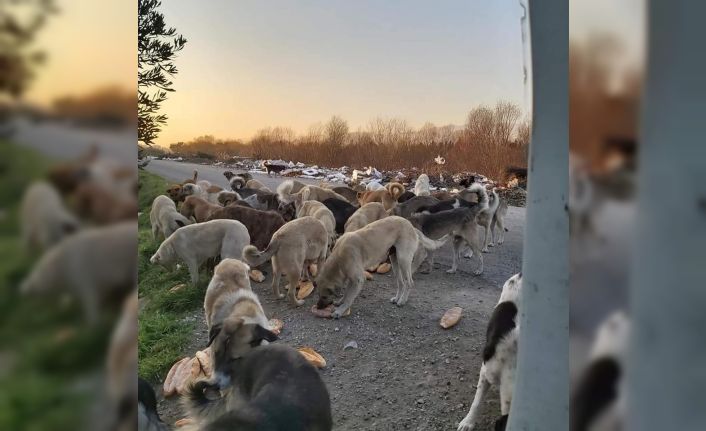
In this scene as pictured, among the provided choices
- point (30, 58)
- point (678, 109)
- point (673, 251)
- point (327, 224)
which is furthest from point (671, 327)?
point (327, 224)

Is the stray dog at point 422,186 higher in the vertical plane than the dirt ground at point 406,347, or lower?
higher

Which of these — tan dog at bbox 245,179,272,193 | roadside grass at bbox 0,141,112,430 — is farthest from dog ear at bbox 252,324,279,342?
tan dog at bbox 245,179,272,193

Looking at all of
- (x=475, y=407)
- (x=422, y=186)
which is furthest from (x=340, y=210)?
(x=475, y=407)

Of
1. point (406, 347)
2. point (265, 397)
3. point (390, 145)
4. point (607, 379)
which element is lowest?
point (406, 347)

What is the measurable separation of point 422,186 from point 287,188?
7.00 feet

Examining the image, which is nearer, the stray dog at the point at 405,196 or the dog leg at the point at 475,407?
the dog leg at the point at 475,407

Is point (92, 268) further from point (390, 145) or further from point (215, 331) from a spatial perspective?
point (390, 145)

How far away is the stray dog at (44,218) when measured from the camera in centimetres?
62

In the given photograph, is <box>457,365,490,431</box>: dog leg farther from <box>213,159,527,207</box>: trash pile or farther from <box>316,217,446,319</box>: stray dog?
<box>213,159,527,207</box>: trash pile

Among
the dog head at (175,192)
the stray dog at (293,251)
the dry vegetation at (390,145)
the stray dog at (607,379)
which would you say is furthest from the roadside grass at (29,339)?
the dog head at (175,192)

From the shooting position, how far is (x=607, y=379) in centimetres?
82

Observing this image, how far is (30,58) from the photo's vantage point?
652 millimetres

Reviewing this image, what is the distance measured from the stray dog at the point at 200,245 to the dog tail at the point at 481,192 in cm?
269

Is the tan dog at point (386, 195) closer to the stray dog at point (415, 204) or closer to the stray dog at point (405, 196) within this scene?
the stray dog at point (405, 196)
